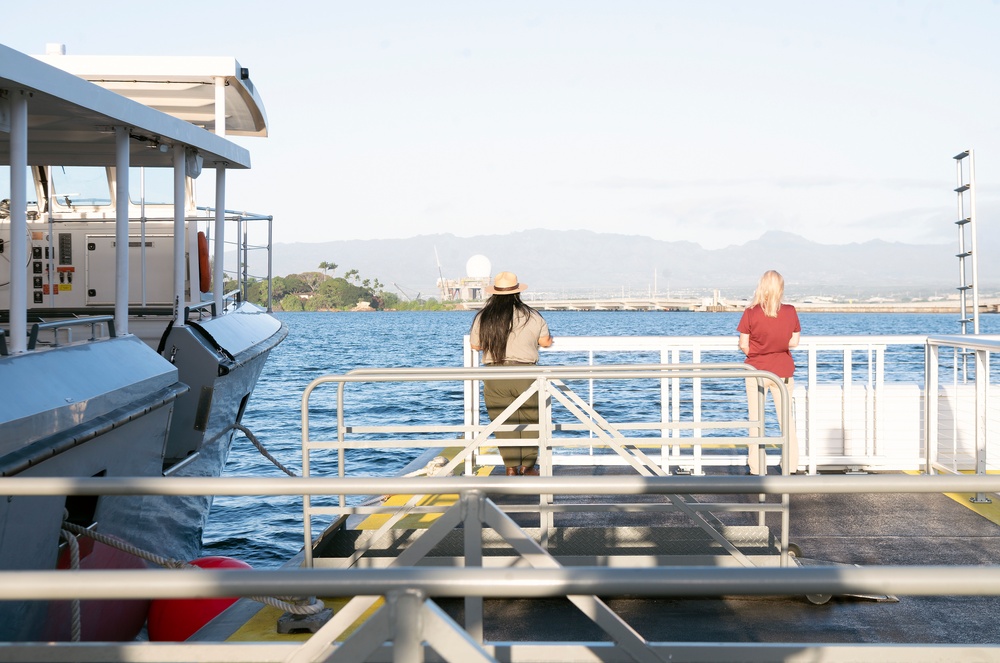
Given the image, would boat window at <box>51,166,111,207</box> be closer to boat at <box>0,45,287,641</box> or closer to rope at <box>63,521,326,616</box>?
boat at <box>0,45,287,641</box>

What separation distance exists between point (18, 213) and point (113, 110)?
1.12m

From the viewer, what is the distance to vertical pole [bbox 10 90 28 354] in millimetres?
4684

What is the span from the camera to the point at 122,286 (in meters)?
6.16

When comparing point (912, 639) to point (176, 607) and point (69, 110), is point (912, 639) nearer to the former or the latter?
point (176, 607)

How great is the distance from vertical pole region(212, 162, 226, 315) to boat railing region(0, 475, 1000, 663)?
6.60 m

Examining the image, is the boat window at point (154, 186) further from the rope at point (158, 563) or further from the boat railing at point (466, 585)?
the boat railing at point (466, 585)

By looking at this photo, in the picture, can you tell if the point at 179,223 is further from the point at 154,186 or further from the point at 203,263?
the point at 154,186

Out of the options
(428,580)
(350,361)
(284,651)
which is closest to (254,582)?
(428,580)

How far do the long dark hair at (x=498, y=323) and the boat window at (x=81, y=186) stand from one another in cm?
599

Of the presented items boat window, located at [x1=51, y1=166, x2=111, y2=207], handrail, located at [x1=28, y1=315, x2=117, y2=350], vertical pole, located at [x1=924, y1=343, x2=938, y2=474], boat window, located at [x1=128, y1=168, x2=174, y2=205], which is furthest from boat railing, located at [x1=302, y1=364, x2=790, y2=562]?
boat window, located at [x1=51, y1=166, x2=111, y2=207]

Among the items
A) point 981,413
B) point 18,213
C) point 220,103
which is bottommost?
point 981,413

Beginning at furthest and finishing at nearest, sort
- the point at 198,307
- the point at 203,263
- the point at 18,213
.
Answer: the point at 203,263 → the point at 198,307 → the point at 18,213

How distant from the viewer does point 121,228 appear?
6133 millimetres

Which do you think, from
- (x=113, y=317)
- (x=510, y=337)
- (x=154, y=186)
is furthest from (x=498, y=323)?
(x=154, y=186)
